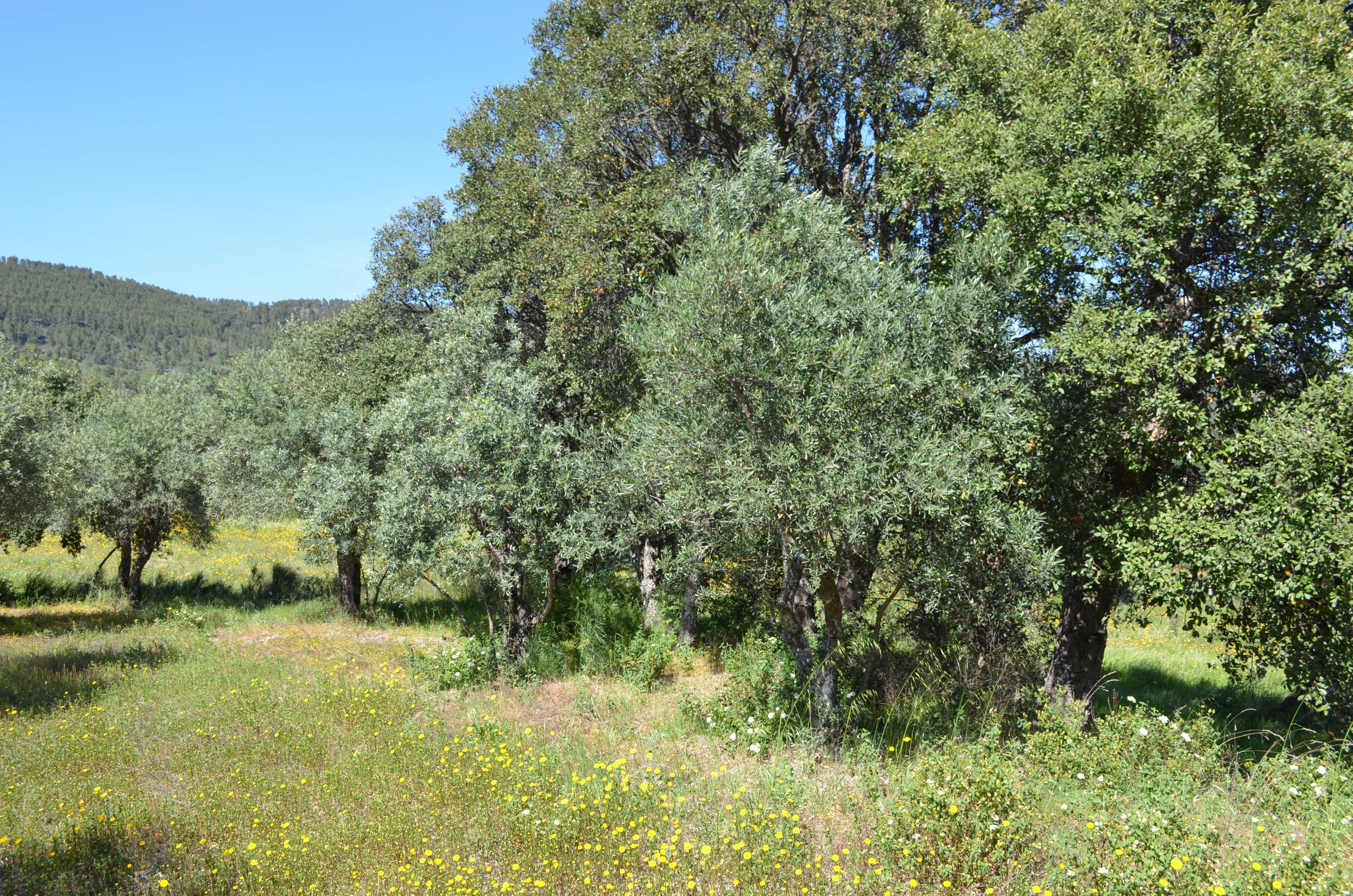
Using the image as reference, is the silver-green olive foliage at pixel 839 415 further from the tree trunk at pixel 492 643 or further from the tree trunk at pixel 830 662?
the tree trunk at pixel 492 643

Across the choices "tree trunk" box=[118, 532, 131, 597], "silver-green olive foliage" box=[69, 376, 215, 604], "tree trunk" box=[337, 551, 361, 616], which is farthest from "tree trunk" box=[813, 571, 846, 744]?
"tree trunk" box=[118, 532, 131, 597]

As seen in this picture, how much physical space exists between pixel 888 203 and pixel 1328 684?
9.71 m

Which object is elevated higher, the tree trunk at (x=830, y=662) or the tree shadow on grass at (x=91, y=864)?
the tree trunk at (x=830, y=662)

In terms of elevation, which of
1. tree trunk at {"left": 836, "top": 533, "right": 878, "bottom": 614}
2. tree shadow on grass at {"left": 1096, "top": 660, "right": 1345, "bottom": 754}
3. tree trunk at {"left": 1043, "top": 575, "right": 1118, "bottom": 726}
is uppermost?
tree trunk at {"left": 836, "top": 533, "right": 878, "bottom": 614}

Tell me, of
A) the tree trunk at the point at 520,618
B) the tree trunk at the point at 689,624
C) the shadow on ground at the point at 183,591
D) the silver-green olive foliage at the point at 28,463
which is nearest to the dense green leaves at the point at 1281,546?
the tree trunk at the point at 689,624

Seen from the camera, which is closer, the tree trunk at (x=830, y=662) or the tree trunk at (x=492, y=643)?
the tree trunk at (x=830, y=662)

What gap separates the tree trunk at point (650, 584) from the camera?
703 inches

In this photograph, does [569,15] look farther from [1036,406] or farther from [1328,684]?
[1328,684]

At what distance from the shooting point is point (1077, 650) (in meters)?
12.5

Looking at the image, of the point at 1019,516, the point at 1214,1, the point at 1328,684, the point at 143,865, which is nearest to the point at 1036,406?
the point at 1019,516

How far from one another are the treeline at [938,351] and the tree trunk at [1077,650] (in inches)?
2.3

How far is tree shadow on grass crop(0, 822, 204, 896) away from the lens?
654cm

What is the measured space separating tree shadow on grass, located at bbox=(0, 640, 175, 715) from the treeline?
615 cm

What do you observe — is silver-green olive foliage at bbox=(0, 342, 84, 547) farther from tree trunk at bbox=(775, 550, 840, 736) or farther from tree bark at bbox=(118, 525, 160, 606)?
tree trunk at bbox=(775, 550, 840, 736)
